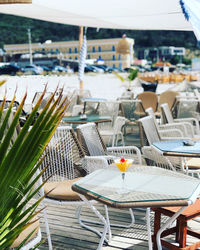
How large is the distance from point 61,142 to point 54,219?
0.73 m

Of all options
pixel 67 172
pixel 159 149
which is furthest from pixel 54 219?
pixel 159 149

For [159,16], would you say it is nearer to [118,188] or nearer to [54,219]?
[54,219]

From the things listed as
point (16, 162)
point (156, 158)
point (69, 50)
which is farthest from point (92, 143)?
point (69, 50)

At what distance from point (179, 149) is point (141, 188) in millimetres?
1123

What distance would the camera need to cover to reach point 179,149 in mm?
3324

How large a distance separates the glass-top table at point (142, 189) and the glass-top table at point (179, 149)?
0.52 meters

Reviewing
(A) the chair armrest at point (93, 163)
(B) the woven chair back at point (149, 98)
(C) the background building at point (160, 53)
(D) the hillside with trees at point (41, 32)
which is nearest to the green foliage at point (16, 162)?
(A) the chair armrest at point (93, 163)

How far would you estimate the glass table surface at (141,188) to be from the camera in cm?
207

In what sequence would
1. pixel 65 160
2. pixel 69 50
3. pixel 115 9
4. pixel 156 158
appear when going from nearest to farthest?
pixel 65 160 → pixel 156 158 → pixel 115 9 → pixel 69 50

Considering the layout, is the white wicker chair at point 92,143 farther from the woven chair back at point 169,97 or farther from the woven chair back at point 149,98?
the woven chair back at point 169,97

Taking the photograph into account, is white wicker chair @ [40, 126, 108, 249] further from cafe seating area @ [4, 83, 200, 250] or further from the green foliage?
the green foliage

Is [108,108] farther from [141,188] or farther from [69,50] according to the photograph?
[69,50]

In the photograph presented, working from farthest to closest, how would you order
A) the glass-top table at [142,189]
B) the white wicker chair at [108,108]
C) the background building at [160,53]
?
the background building at [160,53]
the white wicker chair at [108,108]
the glass-top table at [142,189]

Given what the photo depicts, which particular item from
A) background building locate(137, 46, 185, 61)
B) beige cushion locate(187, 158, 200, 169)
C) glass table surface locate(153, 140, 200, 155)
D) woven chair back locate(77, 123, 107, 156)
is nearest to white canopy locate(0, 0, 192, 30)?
woven chair back locate(77, 123, 107, 156)
